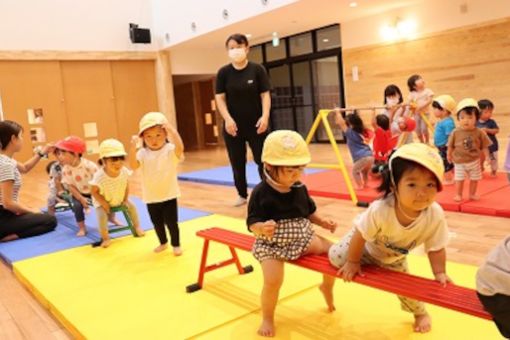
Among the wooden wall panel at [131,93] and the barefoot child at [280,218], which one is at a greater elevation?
the wooden wall panel at [131,93]

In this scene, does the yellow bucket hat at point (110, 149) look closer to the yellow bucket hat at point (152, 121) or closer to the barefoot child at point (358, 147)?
the yellow bucket hat at point (152, 121)

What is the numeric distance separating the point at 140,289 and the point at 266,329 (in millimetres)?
1011

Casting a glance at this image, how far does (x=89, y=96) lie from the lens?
1140cm

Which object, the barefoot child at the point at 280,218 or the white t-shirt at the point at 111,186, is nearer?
the barefoot child at the point at 280,218

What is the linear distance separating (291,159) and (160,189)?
153 centimetres

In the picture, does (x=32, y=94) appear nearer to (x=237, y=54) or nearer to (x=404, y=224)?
(x=237, y=54)

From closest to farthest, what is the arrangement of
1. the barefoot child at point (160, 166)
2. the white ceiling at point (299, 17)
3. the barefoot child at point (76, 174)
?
the barefoot child at point (160, 166), the barefoot child at point (76, 174), the white ceiling at point (299, 17)

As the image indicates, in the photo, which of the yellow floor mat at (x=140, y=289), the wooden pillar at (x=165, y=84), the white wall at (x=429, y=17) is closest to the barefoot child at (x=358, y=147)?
the yellow floor mat at (x=140, y=289)

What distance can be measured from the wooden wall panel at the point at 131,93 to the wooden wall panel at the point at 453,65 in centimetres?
517

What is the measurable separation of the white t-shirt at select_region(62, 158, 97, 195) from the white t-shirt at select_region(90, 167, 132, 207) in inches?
23.2

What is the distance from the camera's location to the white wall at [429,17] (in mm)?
8188

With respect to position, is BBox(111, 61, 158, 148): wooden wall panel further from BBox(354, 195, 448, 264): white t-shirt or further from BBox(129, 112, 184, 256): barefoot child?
BBox(354, 195, 448, 264): white t-shirt

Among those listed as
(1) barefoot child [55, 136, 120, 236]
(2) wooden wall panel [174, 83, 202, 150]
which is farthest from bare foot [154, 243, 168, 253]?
(2) wooden wall panel [174, 83, 202, 150]

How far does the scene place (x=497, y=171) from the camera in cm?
554
